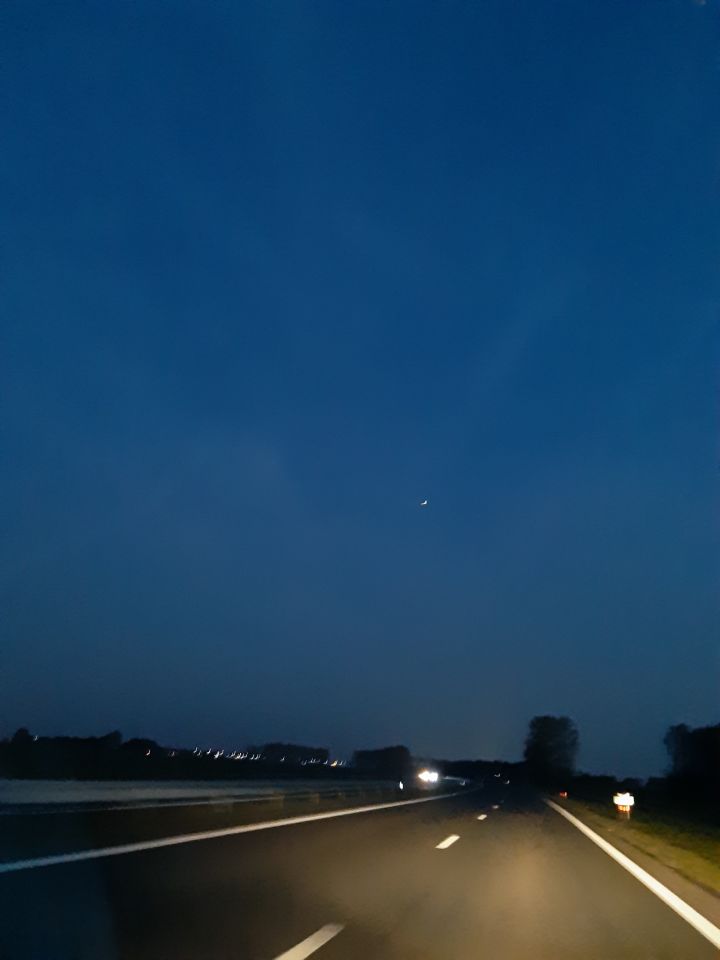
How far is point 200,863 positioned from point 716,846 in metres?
15.3

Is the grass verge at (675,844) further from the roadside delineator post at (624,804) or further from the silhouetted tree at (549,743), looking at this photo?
the silhouetted tree at (549,743)

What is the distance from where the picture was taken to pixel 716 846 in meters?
24.5

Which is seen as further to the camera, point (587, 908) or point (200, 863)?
point (200, 863)

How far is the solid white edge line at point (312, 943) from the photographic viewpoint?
8508 millimetres

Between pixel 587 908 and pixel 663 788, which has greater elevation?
pixel 663 788

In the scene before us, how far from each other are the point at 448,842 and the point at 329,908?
1018 centimetres

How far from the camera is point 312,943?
9.13 metres

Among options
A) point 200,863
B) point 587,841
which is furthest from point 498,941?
point 587,841

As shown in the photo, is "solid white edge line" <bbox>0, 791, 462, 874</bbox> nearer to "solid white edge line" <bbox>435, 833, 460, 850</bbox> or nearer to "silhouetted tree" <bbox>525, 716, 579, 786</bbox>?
"solid white edge line" <bbox>435, 833, 460, 850</bbox>

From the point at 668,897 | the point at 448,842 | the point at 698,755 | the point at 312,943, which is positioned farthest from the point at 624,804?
the point at 698,755

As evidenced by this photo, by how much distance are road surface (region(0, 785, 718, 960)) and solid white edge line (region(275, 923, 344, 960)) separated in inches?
0.8

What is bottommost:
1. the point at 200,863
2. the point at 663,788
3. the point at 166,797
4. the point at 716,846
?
the point at 200,863

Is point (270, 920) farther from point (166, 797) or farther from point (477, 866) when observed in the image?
point (166, 797)

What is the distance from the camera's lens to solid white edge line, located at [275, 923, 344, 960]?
851cm
